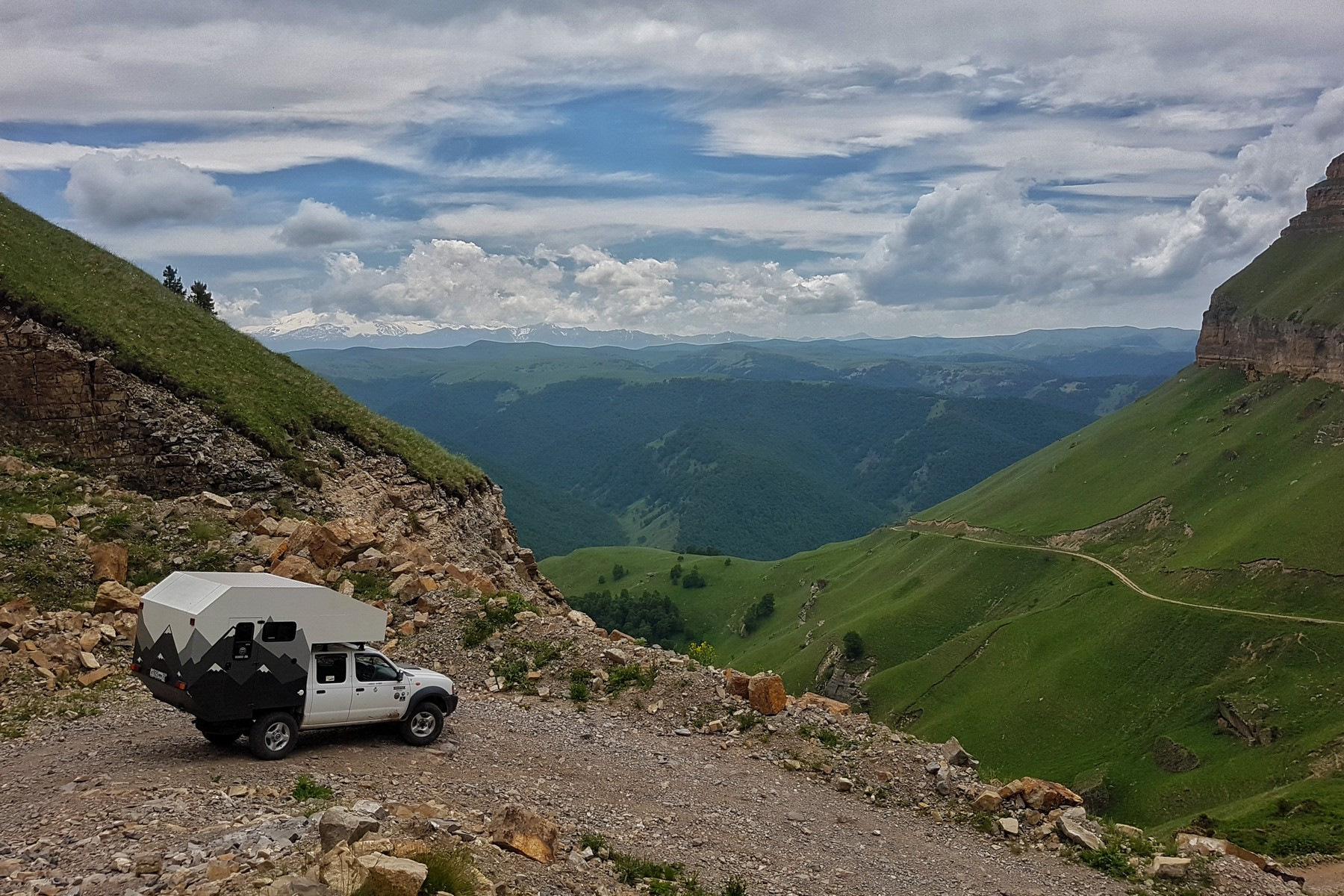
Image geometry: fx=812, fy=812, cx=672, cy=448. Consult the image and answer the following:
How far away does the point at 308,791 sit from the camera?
43.0 feet

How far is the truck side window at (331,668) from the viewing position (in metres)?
15.3

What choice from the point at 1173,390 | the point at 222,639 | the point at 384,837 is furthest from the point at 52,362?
the point at 1173,390

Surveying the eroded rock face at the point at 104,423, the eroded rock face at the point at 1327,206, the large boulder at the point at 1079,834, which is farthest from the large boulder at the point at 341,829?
the eroded rock face at the point at 1327,206

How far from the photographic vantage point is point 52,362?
29516 mm

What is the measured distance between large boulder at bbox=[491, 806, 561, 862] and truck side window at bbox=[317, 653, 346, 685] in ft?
16.3

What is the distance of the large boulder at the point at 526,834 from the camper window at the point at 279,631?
5.42 meters

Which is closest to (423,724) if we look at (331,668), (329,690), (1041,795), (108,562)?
(329,690)

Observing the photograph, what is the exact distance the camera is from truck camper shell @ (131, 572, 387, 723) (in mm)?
13797

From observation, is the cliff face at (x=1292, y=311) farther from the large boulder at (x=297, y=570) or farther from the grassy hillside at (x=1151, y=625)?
the large boulder at (x=297, y=570)

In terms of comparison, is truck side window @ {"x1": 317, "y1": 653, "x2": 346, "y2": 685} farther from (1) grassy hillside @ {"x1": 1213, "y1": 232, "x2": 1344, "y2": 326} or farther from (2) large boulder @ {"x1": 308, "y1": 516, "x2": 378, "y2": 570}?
(1) grassy hillside @ {"x1": 1213, "y1": 232, "x2": 1344, "y2": 326}

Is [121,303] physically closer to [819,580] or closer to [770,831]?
[770,831]

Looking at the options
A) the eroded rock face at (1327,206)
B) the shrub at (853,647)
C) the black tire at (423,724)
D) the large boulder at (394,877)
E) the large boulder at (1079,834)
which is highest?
the eroded rock face at (1327,206)

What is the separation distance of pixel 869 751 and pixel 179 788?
13.8 meters

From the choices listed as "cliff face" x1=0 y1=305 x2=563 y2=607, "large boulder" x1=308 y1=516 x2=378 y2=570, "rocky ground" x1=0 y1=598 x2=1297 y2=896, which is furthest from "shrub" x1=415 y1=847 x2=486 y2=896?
"cliff face" x1=0 y1=305 x2=563 y2=607
